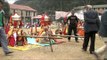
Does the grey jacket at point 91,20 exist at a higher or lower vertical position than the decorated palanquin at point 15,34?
higher

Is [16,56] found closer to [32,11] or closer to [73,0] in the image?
[73,0]

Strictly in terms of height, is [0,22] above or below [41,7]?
above

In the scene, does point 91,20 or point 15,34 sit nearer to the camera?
point 91,20

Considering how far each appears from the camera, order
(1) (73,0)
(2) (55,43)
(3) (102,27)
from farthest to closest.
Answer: (1) (73,0), (2) (55,43), (3) (102,27)

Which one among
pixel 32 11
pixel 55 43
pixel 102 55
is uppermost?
pixel 102 55

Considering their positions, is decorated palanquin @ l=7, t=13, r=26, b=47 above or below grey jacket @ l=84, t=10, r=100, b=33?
below

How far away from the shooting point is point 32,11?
108562 millimetres

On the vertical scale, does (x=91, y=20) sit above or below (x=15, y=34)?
above

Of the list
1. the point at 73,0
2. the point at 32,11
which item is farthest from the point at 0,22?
the point at 32,11

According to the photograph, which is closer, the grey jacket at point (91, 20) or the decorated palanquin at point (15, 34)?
the grey jacket at point (91, 20)

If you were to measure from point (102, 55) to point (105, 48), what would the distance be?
0.22m

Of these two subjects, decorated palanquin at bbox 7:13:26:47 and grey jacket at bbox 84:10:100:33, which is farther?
decorated palanquin at bbox 7:13:26:47

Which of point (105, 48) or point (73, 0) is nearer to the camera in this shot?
point (105, 48)

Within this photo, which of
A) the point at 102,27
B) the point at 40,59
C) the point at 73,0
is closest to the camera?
the point at 102,27
